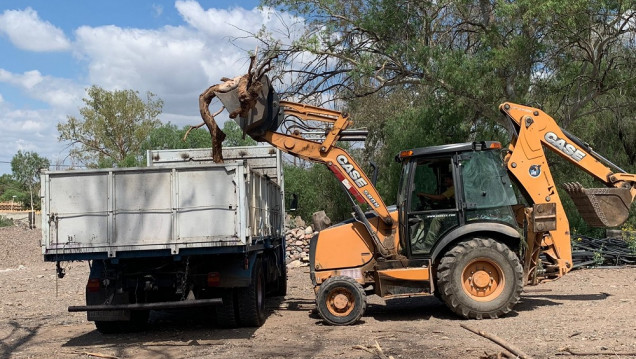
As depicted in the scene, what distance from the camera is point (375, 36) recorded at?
1655 centimetres

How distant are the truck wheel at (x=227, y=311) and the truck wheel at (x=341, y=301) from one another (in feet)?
3.99

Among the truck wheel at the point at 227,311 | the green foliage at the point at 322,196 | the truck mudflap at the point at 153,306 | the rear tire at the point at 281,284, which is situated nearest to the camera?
the truck mudflap at the point at 153,306

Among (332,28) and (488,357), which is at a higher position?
(332,28)

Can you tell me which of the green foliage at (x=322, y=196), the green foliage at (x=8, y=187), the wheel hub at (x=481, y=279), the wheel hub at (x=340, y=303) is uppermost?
the green foliage at (x=8, y=187)

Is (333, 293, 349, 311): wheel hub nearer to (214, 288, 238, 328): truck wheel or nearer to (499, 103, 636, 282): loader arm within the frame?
(214, 288, 238, 328): truck wheel

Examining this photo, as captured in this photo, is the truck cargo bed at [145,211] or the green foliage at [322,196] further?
the green foliage at [322,196]

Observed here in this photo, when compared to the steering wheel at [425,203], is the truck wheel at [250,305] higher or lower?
lower

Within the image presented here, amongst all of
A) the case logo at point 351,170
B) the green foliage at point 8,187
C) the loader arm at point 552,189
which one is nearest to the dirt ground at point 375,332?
the loader arm at point 552,189

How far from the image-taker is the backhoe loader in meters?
9.41

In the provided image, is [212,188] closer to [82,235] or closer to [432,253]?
[82,235]

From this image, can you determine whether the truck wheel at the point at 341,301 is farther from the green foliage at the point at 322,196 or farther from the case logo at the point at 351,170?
the green foliage at the point at 322,196

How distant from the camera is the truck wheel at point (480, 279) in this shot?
9.30m

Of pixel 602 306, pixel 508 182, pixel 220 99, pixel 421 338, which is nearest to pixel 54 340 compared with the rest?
pixel 220 99

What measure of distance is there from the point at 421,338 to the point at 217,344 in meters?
2.57
